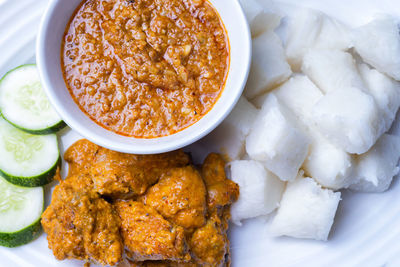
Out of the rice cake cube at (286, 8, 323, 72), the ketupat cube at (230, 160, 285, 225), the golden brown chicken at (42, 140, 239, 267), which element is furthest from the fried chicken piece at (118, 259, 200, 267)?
the rice cake cube at (286, 8, 323, 72)

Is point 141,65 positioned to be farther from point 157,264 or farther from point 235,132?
point 157,264

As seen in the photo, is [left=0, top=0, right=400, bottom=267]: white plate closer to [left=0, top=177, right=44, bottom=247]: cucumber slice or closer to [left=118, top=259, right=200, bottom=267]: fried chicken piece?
[left=0, top=177, right=44, bottom=247]: cucumber slice

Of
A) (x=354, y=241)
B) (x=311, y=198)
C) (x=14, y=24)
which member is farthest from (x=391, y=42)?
(x=14, y=24)

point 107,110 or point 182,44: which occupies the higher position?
point 182,44

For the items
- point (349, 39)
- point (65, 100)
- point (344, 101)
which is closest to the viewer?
point (65, 100)

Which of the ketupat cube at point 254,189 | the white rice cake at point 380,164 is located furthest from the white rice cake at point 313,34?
the ketupat cube at point 254,189

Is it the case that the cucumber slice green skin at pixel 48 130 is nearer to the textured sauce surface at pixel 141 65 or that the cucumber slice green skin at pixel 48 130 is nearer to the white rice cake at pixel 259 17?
the textured sauce surface at pixel 141 65

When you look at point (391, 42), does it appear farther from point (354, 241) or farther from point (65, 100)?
point (65, 100)
